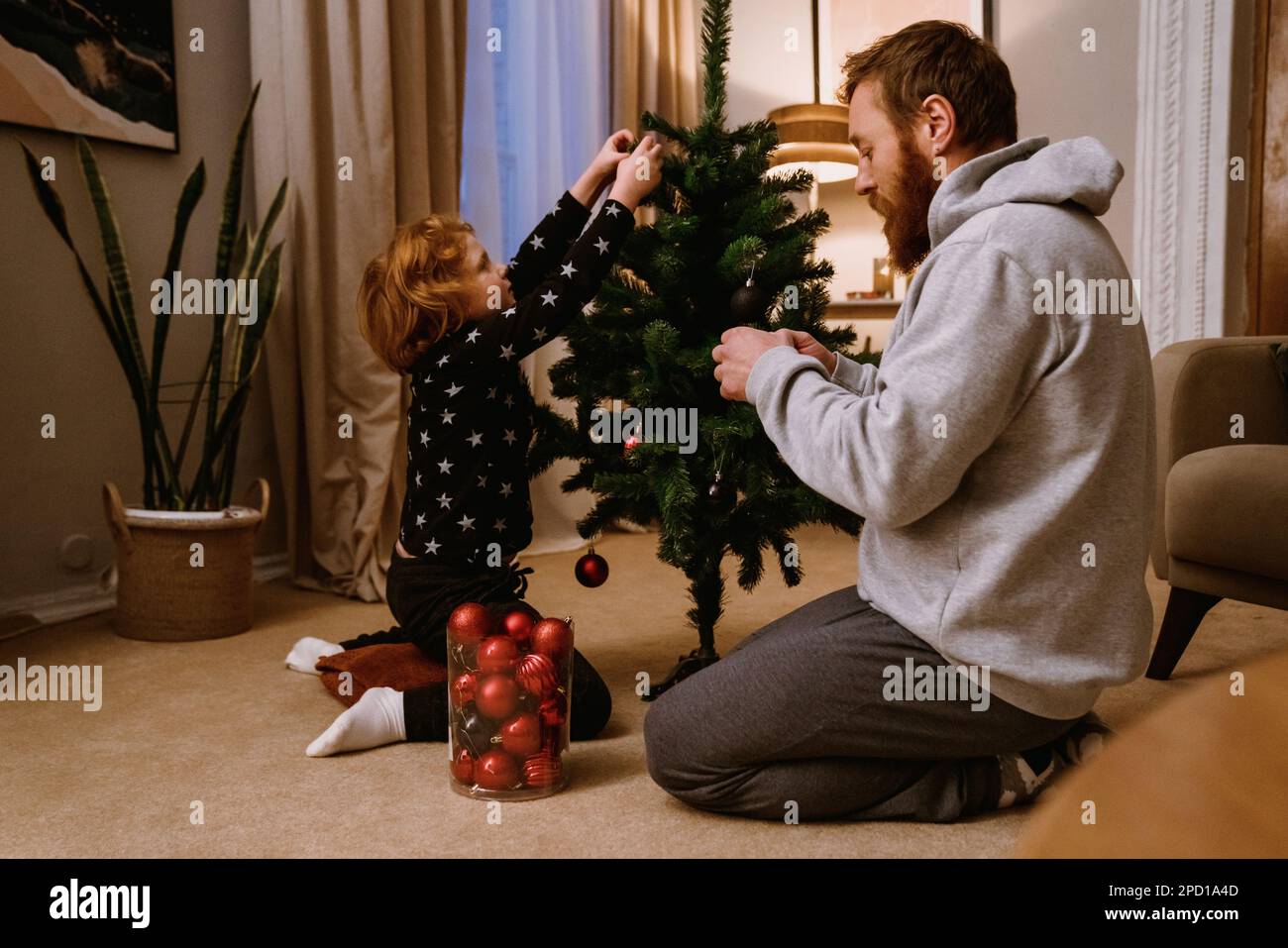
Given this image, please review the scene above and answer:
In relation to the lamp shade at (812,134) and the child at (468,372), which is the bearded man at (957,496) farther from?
the lamp shade at (812,134)

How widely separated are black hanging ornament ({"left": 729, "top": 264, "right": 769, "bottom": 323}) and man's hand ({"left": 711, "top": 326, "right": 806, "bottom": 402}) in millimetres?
242

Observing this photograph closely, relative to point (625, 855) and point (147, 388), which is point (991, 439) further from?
point (147, 388)

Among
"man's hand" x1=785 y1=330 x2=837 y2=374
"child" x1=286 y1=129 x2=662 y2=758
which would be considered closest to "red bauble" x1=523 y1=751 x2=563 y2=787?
"child" x1=286 y1=129 x2=662 y2=758

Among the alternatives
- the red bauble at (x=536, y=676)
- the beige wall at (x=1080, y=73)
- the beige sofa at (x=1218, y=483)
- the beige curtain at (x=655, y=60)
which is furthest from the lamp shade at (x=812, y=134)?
the red bauble at (x=536, y=676)

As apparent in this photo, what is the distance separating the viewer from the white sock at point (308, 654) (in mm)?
2092

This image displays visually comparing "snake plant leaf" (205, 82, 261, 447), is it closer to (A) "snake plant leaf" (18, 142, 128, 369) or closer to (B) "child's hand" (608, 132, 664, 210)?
(A) "snake plant leaf" (18, 142, 128, 369)

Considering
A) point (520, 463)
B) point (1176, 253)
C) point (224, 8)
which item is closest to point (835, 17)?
point (1176, 253)

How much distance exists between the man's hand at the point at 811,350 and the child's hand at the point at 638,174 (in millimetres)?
410

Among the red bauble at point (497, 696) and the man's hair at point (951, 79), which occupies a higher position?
the man's hair at point (951, 79)

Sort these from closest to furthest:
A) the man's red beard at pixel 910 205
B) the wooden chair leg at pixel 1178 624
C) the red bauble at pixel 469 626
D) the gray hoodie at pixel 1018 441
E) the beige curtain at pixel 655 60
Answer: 1. the gray hoodie at pixel 1018 441
2. the man's red beard at pixel 910 205
3. the red bauble at pixel 469 626
4. the wooden chair leg at pixel 1178 624
5. the beige curtain at pixel 655 60

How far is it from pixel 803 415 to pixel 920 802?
1.85 ft

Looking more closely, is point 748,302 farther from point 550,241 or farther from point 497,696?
point 497,696

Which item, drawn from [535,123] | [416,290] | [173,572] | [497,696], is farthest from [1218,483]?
[535,123]

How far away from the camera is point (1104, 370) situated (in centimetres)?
116
